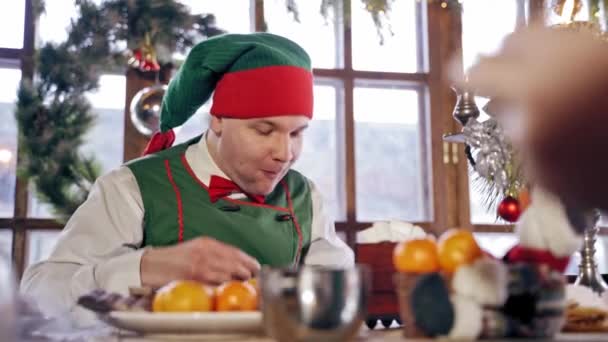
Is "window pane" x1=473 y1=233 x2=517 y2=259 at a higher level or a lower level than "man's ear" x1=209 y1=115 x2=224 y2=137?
lower

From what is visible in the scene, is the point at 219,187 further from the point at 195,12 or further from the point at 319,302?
the point at 195,12

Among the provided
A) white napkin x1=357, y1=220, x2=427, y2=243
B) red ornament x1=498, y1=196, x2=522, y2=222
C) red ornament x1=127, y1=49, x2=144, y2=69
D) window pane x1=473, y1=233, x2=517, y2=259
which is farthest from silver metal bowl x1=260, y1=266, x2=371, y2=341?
window pane x1=473, y1=233, x2=517, y2=259

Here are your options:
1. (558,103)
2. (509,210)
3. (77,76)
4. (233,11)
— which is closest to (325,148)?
(233,11)

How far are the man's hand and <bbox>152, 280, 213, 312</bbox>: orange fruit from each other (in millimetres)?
322

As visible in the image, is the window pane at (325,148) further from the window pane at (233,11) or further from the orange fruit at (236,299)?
the orange fruit at (236,299)

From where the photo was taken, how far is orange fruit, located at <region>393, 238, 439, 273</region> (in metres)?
0.69

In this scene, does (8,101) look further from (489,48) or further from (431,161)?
(489,48)

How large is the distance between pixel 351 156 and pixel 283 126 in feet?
4.88

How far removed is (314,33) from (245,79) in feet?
5.13

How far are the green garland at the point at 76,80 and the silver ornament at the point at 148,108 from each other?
0.47 feet

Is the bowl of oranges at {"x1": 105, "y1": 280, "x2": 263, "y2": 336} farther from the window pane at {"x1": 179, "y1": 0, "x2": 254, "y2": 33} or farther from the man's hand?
the window pane at {"x1": 179, "y1": 0, "x2": 254, "y2": 33}

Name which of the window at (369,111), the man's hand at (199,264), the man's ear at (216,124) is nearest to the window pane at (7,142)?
the window at (369,111)

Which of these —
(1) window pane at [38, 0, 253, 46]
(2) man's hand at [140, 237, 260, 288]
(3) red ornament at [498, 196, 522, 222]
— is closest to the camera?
(3) red ornament at [498, 196, 522, 222]

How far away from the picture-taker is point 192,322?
775mm
